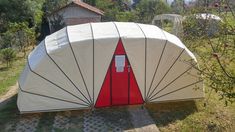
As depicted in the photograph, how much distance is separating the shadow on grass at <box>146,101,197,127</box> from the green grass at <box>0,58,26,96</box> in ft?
19.4

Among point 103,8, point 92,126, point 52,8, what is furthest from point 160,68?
point 103,8

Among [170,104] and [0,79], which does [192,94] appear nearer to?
[170,104]

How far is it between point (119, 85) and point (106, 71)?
0.63m

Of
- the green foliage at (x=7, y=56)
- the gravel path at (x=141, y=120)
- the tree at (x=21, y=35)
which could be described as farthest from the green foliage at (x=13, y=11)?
the gravel path at (x=141, y=120)

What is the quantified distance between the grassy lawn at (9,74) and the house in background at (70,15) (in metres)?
9.42

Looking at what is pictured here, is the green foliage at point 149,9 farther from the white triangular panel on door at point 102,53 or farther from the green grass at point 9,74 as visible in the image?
the white triangular panel on door at point 102,53

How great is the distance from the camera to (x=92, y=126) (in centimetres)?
966

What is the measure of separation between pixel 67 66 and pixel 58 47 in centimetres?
66

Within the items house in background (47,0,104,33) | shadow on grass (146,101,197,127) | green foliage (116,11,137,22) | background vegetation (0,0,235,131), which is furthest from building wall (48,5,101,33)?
shadow on grass (146,101,197,127)

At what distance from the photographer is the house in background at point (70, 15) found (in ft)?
89.0

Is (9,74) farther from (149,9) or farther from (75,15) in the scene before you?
(149,9)

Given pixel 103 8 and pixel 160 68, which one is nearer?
pixel 160 68

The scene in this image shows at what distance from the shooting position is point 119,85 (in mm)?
10438

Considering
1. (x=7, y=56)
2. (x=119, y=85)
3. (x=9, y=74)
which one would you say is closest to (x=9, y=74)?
(x=9, y=74)
